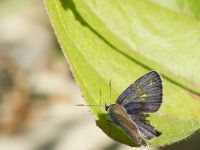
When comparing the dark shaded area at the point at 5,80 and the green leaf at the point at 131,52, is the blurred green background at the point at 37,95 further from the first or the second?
the green leaf at the point at 131,52

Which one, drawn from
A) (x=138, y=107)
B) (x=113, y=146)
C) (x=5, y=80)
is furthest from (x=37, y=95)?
(x=138, y=107)

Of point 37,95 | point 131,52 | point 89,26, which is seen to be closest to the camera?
point 89,26

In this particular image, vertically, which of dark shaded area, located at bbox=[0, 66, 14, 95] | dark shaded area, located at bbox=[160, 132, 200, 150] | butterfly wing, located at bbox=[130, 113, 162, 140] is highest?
butterfly wing, located at bbox=[130, 113, 162, 140]

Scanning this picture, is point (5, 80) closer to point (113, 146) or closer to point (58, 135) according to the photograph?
point (58, 135)

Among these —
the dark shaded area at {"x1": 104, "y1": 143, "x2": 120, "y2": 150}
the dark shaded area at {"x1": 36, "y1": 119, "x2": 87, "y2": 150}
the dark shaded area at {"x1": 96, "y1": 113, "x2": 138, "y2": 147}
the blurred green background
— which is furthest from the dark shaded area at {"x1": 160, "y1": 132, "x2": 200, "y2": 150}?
the dark shaded area at {"x1": 96, "y1": 113, "x2": 138, "y2": 147}

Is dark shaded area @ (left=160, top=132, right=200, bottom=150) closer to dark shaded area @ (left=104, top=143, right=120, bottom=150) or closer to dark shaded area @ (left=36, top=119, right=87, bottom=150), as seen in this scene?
dark shaded area @ (left=104, top=143, right=120, bottom=150)

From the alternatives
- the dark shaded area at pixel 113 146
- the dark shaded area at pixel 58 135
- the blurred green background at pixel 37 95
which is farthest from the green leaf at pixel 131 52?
the dark shaded area at pixel 58 135

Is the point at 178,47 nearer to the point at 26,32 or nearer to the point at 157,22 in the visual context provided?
the point at 157,22
